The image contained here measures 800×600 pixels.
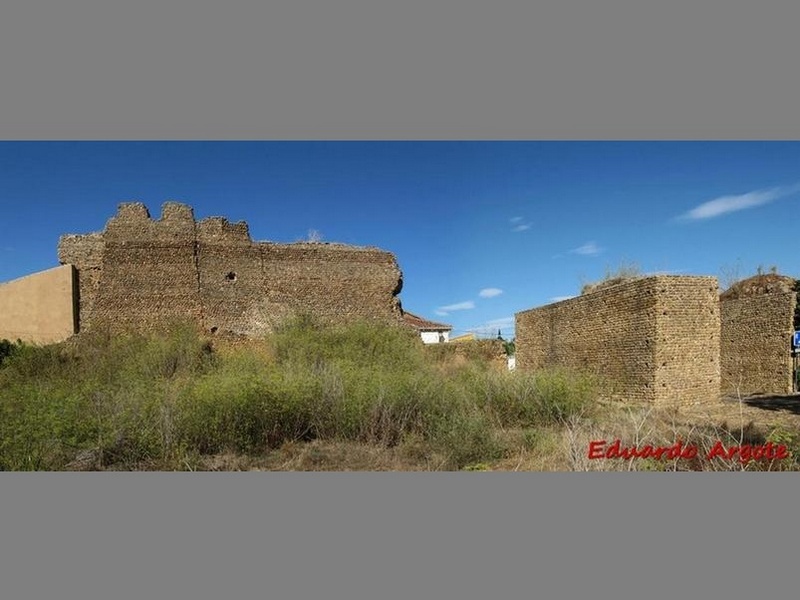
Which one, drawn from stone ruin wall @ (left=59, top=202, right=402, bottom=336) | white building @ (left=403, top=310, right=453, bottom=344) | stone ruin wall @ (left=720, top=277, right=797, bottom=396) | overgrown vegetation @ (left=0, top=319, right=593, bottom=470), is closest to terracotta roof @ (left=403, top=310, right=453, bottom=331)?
white building @ (left=403, top=310, right=453, bottom=344)

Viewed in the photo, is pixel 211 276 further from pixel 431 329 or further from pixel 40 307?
pixel 431 329

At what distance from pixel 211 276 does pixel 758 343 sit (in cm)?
1450

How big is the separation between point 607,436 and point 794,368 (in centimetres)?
898

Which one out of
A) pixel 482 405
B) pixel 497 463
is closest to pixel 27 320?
pixel 482 405

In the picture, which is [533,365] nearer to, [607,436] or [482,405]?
[482,405]

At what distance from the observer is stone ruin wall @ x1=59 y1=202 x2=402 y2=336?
46.2 ft

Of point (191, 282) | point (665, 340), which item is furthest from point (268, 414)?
point (191, 282)

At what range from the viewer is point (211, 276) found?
14688mm

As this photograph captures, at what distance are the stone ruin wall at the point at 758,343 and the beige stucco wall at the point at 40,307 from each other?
56.9 feet

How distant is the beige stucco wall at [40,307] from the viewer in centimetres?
1354

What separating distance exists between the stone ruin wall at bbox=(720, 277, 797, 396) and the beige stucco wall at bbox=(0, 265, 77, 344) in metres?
17.3

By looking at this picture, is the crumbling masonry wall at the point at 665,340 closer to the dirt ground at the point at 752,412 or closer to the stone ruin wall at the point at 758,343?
the dirt ground at the point at 752,412
